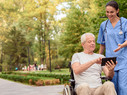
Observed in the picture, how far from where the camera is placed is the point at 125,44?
3.49 meters

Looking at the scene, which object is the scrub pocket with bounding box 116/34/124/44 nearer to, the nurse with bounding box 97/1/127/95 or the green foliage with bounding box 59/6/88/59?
the nurse with bounding box 97/1/127/95

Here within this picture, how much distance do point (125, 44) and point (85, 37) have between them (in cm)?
60

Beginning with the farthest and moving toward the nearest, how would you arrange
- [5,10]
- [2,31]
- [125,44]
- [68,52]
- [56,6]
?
[5,10] → [2,31] → [56,6] → [68,52] → [125,44]

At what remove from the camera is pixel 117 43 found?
3.63 metres

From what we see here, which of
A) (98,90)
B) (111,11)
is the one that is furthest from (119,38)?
(98,90)

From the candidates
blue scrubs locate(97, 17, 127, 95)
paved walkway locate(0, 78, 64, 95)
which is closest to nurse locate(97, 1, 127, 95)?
blue scrubs locate(97, 17, 127, 95)

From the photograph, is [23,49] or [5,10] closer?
[23,49]

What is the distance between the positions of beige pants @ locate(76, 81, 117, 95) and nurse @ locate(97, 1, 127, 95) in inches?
9.7

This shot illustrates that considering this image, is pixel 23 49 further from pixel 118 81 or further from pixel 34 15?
pixel 118 81

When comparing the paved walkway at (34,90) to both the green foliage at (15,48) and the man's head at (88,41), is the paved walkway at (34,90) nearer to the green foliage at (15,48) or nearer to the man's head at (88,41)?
the man's head at (88,41)

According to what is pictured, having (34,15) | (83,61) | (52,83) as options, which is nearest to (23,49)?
(34,15)

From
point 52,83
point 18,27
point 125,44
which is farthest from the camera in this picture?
point 18,27

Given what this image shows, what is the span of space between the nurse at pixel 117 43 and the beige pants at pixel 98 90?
0.25 metres

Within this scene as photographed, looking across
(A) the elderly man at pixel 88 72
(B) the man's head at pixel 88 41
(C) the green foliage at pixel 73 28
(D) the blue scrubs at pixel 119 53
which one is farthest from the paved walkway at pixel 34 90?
(C) the green foliage at pixel 73 28
